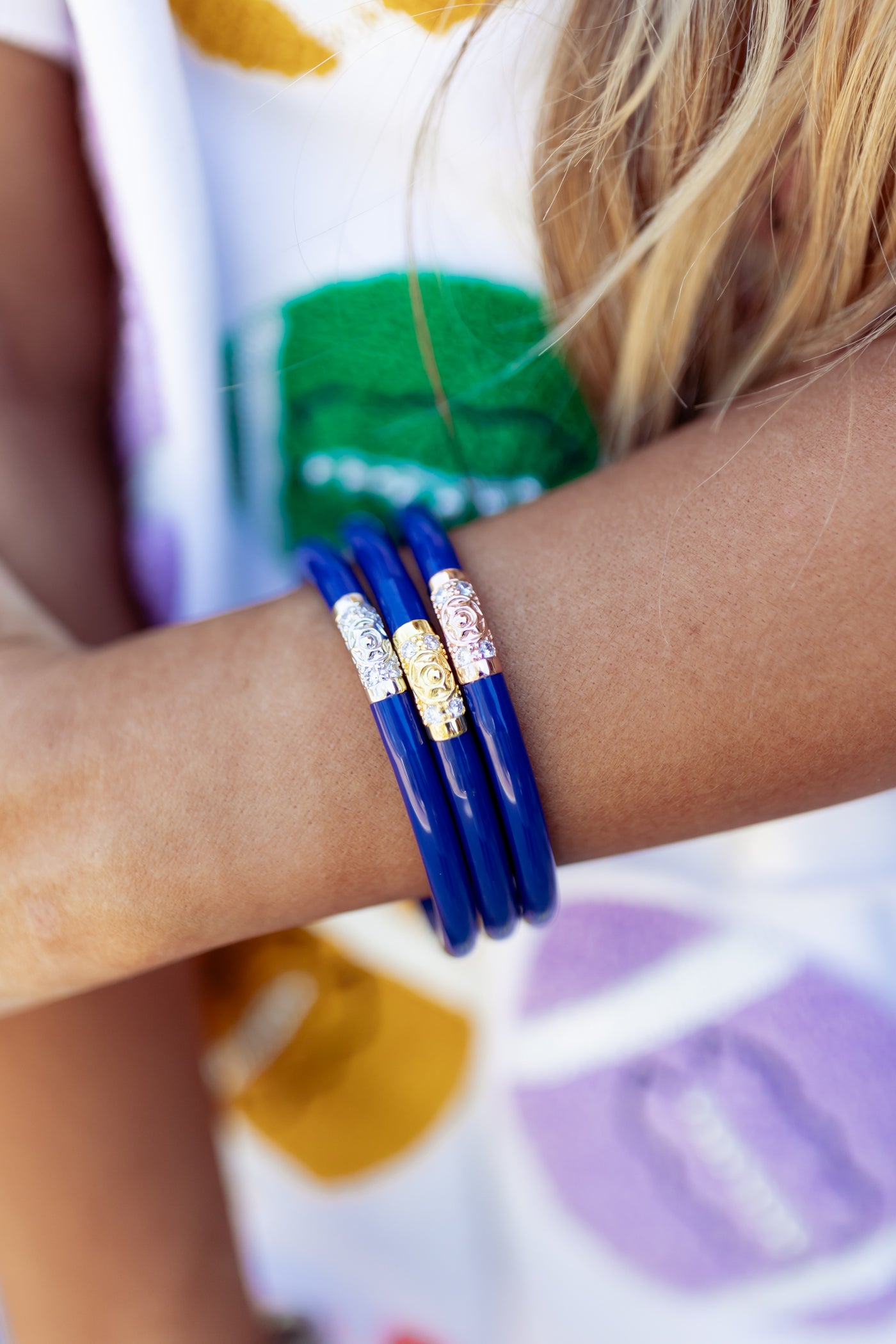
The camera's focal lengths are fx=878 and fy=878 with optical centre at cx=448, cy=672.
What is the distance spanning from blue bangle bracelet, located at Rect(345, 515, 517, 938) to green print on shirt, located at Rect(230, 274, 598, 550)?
15 cm

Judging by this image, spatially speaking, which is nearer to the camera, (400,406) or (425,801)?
(425,801)

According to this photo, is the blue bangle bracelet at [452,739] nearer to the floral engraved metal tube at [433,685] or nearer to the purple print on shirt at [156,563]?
the floral engraved metal tube at [433,685]

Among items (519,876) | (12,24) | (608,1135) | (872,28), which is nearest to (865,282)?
(872,28)

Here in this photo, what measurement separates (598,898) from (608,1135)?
0.20 m

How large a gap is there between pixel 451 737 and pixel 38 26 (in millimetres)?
473

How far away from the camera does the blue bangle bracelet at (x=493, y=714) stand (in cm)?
42

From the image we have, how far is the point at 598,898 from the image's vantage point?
0.70 metres

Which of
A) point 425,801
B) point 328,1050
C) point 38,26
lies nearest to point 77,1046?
point 328,1050

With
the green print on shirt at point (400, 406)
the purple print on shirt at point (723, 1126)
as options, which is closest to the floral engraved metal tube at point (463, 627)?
the green print on shirt at point (400, 406)

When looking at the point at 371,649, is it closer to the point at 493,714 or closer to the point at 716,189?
the point at 493,714

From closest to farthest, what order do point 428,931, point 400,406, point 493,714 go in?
point 493,714 < point 400,406 < point 428,931

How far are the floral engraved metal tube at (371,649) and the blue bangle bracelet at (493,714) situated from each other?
0.10 ft

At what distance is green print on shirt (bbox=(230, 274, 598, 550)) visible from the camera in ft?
1.83

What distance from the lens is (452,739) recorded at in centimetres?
44
